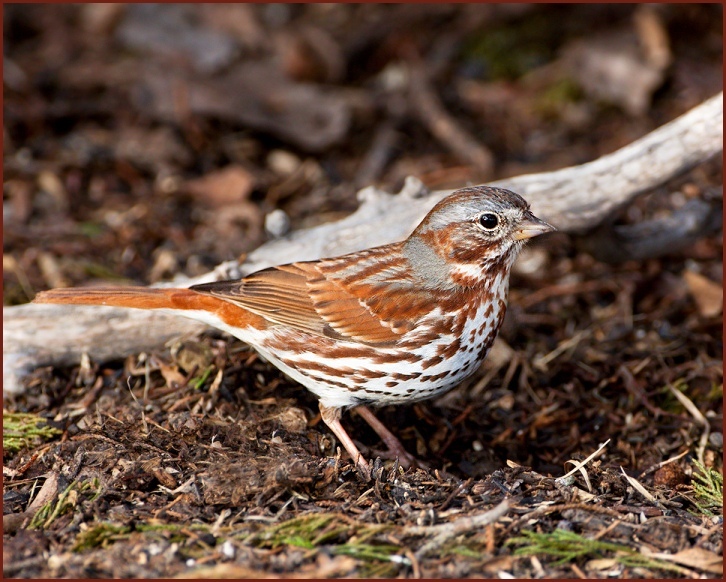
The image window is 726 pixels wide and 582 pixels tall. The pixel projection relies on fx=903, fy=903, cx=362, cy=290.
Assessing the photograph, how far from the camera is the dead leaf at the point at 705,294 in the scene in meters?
6.40

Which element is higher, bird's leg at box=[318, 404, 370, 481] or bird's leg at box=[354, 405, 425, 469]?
bird's leg at box=[318, 404, 370, 481]

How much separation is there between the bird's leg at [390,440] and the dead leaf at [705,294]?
2.63 meters

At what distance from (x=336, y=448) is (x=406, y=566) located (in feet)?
4.32

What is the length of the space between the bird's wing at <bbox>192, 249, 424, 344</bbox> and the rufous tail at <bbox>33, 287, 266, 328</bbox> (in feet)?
0.21

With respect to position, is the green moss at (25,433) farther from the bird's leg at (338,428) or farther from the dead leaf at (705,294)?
the dead leaf at (705,294)

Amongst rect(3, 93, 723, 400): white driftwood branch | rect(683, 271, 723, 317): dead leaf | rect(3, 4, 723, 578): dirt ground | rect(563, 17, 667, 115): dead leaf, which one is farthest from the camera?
rect(563, 17, 667, 115): dead leaf

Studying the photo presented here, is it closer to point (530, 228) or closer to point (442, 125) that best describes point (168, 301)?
point (530, 228)

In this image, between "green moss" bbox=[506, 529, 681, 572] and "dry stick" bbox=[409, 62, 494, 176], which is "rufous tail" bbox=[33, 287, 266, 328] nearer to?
"green moss" bbox=[506, 529, 681, 572]

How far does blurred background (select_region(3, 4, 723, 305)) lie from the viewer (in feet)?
24.8

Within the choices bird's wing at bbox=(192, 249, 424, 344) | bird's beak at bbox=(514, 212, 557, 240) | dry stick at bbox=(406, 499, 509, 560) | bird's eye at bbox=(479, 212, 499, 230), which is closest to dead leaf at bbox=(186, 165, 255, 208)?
bird's wing at bbox=(192, 249, 424, 344)

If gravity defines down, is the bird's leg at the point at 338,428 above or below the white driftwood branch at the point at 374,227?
below

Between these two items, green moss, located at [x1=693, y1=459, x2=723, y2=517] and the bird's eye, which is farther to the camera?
the bird's eye

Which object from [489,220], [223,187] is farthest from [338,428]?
[223,187]

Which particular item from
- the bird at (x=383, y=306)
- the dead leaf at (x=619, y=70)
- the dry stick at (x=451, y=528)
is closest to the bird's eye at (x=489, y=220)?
the bird at (x=383, y=306)
